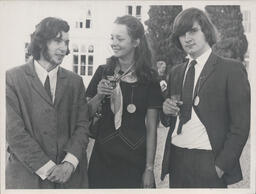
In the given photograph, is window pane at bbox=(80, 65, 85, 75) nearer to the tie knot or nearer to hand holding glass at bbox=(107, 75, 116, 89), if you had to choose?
hand holding glass at bbox=(107, 75, 116, 89)

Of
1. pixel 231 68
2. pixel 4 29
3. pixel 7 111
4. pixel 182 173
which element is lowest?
pixel 182 173

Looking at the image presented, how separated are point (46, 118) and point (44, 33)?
771 millimetres

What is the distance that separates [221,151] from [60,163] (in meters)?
1.47

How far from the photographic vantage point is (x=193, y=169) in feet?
12.3

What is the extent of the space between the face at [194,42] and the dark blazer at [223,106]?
→ 12 cm

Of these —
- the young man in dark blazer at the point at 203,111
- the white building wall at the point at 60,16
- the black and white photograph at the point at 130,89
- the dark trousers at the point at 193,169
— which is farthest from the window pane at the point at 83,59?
the dark trousers at the point at 193,169

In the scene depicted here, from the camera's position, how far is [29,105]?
3576mm

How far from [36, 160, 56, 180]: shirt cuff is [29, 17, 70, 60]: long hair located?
958 mm

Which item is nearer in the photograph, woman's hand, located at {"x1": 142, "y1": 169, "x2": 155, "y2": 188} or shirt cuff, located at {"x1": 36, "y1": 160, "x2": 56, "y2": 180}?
shirt cuff, located at {"x1": 36, "y1": 160, "x2": 56, "y2": 180}

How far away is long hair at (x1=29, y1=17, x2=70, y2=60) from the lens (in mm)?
3643

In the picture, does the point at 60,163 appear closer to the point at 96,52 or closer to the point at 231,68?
the point at 96,52

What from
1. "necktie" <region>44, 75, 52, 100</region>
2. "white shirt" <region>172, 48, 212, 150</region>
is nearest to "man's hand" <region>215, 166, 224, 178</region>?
"white shirt" <region>172, 48, 212, 150</region>

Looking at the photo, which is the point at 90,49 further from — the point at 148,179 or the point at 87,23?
the point at 148,179

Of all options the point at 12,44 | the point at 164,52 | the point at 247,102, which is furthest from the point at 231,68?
the point at 12,44
